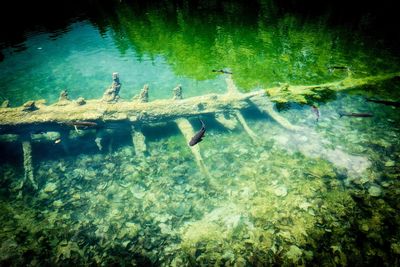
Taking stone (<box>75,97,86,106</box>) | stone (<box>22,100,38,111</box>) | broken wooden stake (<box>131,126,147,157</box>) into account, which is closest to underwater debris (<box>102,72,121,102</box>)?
stone (<box>75,97,86,106</box>)

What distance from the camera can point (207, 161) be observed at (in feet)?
23.6

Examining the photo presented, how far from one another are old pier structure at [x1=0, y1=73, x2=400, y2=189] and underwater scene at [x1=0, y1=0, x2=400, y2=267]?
41mm

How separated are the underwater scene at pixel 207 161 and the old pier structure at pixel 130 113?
1.6 inches

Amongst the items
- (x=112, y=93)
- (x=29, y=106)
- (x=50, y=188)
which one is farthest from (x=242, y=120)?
(x=29, y=106)

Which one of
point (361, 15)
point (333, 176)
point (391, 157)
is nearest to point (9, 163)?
point (333, 176)

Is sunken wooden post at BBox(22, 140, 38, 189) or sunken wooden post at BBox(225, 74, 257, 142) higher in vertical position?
sunken wooden post at BBox(225, 74, 257, 142)

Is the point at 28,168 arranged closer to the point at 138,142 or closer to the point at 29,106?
the point at 29,106

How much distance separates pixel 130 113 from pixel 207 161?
2813mm

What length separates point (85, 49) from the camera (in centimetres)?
1559

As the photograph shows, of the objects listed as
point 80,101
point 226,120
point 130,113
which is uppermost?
point 80,101

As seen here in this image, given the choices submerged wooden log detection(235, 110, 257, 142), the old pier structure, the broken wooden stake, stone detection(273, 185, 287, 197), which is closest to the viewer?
stone detection(273, 185, 287, 197)

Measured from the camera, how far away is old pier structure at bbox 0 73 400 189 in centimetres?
718

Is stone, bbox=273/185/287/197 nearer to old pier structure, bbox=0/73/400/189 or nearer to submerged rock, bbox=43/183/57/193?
old pier structure, bbox=0/73/400/189

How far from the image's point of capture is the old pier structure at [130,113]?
718 cm
